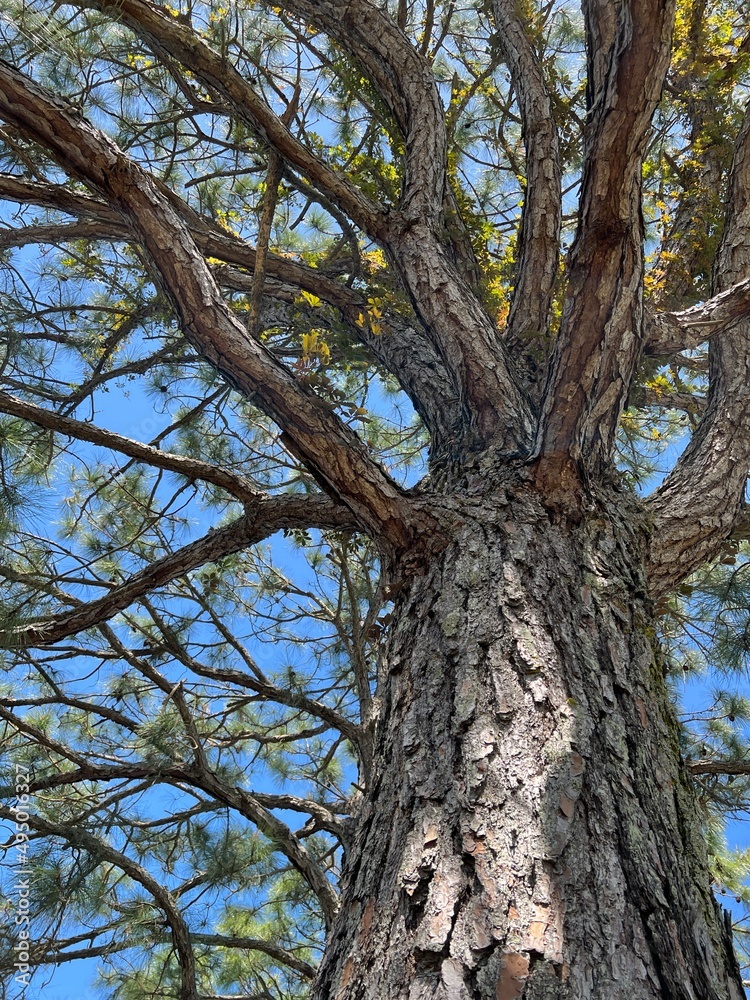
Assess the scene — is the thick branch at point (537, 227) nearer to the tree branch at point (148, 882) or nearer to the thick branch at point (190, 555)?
the thick branch at point (190, 555)

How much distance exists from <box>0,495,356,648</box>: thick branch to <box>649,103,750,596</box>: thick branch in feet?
2.80

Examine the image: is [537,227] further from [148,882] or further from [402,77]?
[148,882]

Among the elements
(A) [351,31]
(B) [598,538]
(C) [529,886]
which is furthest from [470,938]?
(A) [351,31]

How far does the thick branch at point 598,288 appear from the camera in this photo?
169cm

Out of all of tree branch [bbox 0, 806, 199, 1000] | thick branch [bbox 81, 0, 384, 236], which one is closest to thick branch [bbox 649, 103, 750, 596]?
thick branch [bbox 81, 0, 384, 236]

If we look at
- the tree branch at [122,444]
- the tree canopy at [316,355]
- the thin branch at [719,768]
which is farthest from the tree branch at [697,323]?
the thin branch at [719,768]

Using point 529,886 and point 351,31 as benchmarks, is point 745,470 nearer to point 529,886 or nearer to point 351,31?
point 529,886

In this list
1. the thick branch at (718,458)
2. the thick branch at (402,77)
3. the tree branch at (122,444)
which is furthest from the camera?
the thick branch at (402,77)

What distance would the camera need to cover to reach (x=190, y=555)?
7.34ft

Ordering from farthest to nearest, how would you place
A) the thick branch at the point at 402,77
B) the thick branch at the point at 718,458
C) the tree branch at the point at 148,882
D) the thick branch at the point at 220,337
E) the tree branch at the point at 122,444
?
the thick branch at the point at 402,77, the tree branch at the point at 148,882, the tree branch at the point at 122,444, the thick branch at the point at 718,458, the thick branch at the point at 220,337

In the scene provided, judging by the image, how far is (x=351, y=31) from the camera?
2893 millimetres

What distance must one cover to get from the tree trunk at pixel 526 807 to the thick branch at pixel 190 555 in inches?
26.2

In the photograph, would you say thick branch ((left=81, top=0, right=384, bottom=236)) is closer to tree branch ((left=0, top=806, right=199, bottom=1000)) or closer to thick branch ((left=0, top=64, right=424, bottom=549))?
thick branch ((left=0, top=64, right=424, bottom=549))

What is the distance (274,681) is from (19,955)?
58.7 inches
